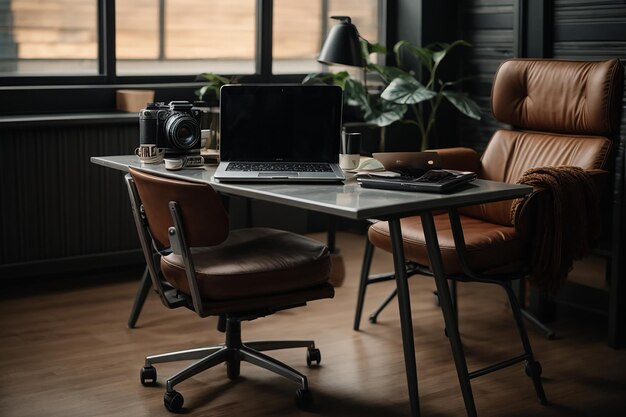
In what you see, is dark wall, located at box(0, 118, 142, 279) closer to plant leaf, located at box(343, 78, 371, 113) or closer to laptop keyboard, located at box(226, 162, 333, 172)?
plant leaf, located at box(343, 78, 371, 113)

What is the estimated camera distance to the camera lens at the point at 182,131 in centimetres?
320

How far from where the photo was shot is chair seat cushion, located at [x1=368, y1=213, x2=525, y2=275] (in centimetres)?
312

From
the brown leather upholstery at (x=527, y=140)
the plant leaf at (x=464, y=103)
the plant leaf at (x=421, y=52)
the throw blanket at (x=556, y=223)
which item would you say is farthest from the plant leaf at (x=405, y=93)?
the throw blanket at (x=556, y=223)

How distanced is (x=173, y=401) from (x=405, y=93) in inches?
92.2

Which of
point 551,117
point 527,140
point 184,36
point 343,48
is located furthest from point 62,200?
point 551,117

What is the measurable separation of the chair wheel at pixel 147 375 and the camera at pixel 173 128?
2.41 ft

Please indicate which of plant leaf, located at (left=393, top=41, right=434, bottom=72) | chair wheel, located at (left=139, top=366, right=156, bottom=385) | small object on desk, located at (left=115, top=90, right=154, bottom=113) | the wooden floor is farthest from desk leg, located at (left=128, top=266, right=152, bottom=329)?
plant leaf, located at (left=393, top=41, right=434, bottom=72)

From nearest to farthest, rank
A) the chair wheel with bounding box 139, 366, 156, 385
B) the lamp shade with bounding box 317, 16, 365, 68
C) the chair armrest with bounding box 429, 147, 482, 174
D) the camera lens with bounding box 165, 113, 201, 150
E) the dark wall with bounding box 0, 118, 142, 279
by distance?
the chair wheel with bounding box 139, 366, 156, 385
the camera lens with bounding box 165, 113, 201, 150
the chair armrest with bounding box 429, 147, 482, 174
the lamp shade with bounding box 317, 16, 365, 68
the dark wall with bounding box 0, 118, 142, 279

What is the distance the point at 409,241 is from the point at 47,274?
6.35ft

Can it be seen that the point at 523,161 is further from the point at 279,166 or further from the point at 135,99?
the point at 135,99

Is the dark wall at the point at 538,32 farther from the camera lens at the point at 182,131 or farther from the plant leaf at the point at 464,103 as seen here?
the camera lens at the point at 182,131

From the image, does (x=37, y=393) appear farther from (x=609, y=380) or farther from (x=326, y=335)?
(x=609, y=380)

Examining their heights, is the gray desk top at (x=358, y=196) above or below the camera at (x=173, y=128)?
below

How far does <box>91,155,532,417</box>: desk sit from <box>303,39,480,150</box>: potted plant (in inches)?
74.1
